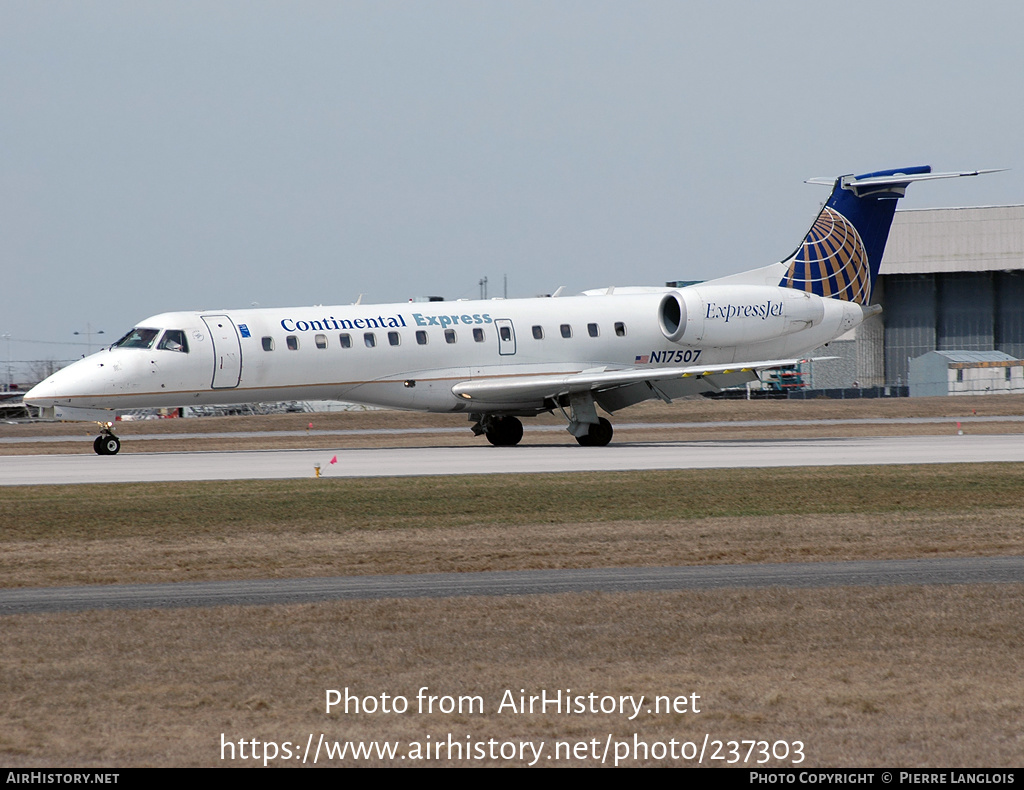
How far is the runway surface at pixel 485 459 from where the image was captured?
87.1 feet

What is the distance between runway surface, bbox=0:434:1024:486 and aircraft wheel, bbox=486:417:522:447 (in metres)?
1.20

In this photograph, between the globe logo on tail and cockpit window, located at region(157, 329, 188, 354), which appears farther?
the globe logo on tail

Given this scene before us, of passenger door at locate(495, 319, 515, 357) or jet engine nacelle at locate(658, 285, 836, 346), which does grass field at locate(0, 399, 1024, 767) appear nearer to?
passenger door at locate(495, 319, 515, 357)

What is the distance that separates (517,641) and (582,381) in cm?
2345

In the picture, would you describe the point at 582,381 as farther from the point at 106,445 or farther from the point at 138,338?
the point at 106,445

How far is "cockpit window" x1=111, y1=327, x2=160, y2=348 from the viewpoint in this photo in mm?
31500

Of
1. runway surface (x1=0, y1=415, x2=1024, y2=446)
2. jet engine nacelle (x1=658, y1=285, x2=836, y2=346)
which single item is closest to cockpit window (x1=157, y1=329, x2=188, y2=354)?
runway surface (x1=0, y1=415, x2=1024, y2=446)

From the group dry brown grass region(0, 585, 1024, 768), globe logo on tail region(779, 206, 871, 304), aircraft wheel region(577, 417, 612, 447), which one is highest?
globe logo on tail region(779, 206, 871, 304)

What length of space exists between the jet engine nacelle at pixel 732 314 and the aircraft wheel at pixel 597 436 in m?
3.37

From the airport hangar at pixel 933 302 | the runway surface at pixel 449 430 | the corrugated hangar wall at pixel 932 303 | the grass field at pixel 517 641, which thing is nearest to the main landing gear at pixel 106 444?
the runway surface at pixel 449 430

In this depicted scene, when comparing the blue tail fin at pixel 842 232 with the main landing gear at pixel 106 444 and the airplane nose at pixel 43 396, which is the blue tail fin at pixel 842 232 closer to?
the main landing gear at pixel 106 444

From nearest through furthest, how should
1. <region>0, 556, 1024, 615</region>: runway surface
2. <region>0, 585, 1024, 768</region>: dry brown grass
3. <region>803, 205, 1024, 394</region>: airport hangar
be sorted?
1. <region>0, 585, 1024, 768</region>: dry brown grass
2. <region>0, 556, 1024, 615</region>: runway surface
3. <region>803, 205, 1024, 394</region>: airport hangar

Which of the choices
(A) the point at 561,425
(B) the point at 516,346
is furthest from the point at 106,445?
(A) the point at 561,425

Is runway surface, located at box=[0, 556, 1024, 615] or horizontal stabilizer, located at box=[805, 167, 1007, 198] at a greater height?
horizontal stabilizer, located at box=[805, 167, 1007, 198]
